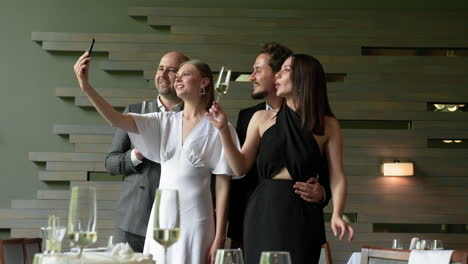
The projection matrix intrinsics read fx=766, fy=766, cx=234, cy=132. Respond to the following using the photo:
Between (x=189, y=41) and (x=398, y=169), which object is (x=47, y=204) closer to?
(x=189, y=41)

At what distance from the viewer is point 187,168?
319 cm

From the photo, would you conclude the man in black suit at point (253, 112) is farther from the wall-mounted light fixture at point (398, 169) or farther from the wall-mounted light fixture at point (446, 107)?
the wall-mounted light fixture at point (446, 107)

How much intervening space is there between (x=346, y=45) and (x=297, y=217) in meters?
5.09

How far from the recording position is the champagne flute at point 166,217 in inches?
64.2

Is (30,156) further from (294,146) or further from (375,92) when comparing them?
Result: (294,146)

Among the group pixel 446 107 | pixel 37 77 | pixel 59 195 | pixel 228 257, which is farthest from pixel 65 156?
pixel 228 257

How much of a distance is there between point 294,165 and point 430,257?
64cm

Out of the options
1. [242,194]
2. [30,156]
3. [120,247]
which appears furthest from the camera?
[30,156]

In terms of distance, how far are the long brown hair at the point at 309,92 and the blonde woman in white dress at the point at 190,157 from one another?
0.36 meters

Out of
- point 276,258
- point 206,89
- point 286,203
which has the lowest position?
point 276,258

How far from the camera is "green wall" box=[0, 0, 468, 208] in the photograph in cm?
777

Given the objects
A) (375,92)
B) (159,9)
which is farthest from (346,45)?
(159,9)

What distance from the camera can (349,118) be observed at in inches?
312

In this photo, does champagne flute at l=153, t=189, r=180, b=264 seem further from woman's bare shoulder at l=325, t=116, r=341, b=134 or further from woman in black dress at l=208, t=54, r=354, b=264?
woman's bare shoulder at l=325, t=116, r=341, b=134
